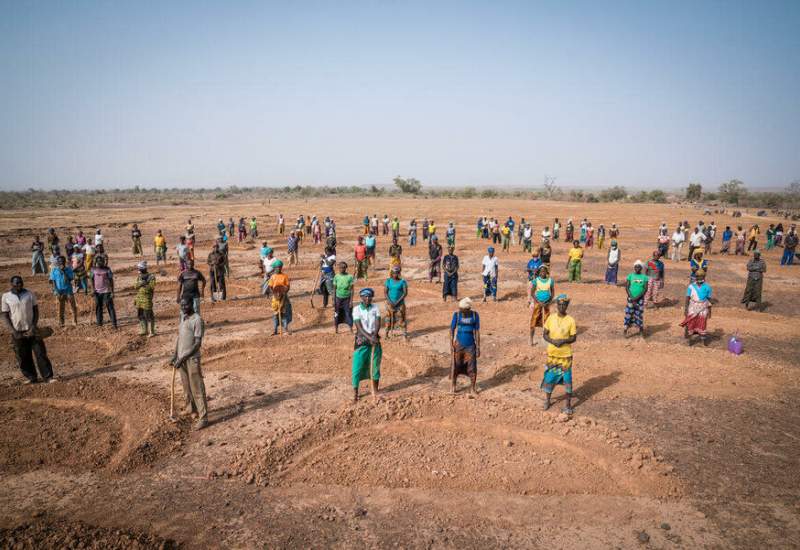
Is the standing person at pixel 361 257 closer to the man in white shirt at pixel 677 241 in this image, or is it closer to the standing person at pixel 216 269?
the standing person at pixel 216 269

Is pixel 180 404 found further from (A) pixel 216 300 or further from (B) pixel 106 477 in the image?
(A) pixel 216 300

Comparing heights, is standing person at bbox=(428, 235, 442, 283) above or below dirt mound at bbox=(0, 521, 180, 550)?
above

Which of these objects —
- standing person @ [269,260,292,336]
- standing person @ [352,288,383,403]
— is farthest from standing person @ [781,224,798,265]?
standing person @ [269,260,292,336]

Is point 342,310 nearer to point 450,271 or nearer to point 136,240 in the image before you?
point 450,271

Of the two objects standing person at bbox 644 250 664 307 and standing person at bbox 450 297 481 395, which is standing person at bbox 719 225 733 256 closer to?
standing person at bbox 644 250 664 307

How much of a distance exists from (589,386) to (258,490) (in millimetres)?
6428

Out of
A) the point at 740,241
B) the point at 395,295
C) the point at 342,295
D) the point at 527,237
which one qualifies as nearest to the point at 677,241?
the point at 740,241

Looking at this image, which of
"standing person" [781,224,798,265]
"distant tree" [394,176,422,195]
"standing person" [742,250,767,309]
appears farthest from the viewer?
"distant tree" [394,176,422,195]

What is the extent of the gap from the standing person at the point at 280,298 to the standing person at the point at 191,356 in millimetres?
3856

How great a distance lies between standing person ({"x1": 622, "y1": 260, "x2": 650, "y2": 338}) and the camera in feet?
38.0

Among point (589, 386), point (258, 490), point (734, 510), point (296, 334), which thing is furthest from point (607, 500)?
point (296, 334)

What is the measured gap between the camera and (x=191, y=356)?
741 cm

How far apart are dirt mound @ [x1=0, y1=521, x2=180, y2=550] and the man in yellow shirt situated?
5.85 m

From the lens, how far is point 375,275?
20.3 metres
